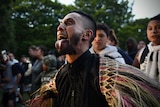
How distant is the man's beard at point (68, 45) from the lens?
67.9 inches

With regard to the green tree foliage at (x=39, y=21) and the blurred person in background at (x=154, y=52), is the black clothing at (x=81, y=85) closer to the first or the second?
the blurred person in background at (x=154, y=52)

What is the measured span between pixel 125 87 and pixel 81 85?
0.87 feet

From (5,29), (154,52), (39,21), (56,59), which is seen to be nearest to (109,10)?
(39,21)

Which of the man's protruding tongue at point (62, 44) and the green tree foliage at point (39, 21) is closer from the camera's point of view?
the man's protruding tongue at point (62, 44)

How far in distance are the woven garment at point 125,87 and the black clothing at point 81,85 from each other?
0.16 ft

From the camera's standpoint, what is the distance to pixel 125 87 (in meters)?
1.58

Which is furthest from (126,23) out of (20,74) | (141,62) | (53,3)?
(141,62)

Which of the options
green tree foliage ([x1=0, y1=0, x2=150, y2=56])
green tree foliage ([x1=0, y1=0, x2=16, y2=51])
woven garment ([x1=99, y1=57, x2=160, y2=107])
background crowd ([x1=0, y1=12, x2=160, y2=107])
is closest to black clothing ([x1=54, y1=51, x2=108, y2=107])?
woven garment ([x1=99, y1=57, x2=160, y2=107])

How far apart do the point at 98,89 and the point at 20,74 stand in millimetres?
5086

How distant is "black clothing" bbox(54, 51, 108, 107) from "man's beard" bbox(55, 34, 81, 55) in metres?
0.08

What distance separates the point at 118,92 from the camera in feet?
5.05

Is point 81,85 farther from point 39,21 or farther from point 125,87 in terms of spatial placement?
point 39,21

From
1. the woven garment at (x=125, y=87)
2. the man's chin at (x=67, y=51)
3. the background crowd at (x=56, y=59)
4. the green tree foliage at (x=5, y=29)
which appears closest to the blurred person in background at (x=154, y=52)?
the background crowd at (x=56, y=59)

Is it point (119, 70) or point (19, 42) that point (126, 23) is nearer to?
point (19, 42)
